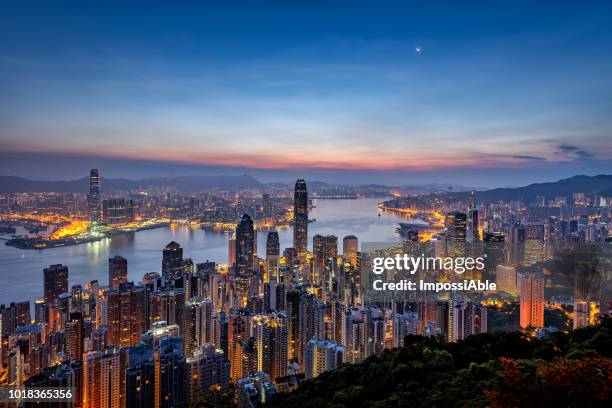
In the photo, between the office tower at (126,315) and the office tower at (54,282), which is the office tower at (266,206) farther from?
the office tower at (126,315)

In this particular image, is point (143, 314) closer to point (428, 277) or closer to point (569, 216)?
point (428, 277)

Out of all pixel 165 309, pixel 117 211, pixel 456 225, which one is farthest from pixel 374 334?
pixel 117 211

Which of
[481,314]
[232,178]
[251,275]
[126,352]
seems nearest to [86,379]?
[126,352]

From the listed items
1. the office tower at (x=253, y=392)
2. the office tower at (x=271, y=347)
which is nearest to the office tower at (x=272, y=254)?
the office tower at (x=271, y=347)

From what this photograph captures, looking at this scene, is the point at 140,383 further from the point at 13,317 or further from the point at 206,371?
the point at 13,317

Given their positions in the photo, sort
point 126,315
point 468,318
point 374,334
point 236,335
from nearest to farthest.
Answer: point 468,318
point 374,334
point 236,335
point 126,315

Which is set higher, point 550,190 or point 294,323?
point 550,190
